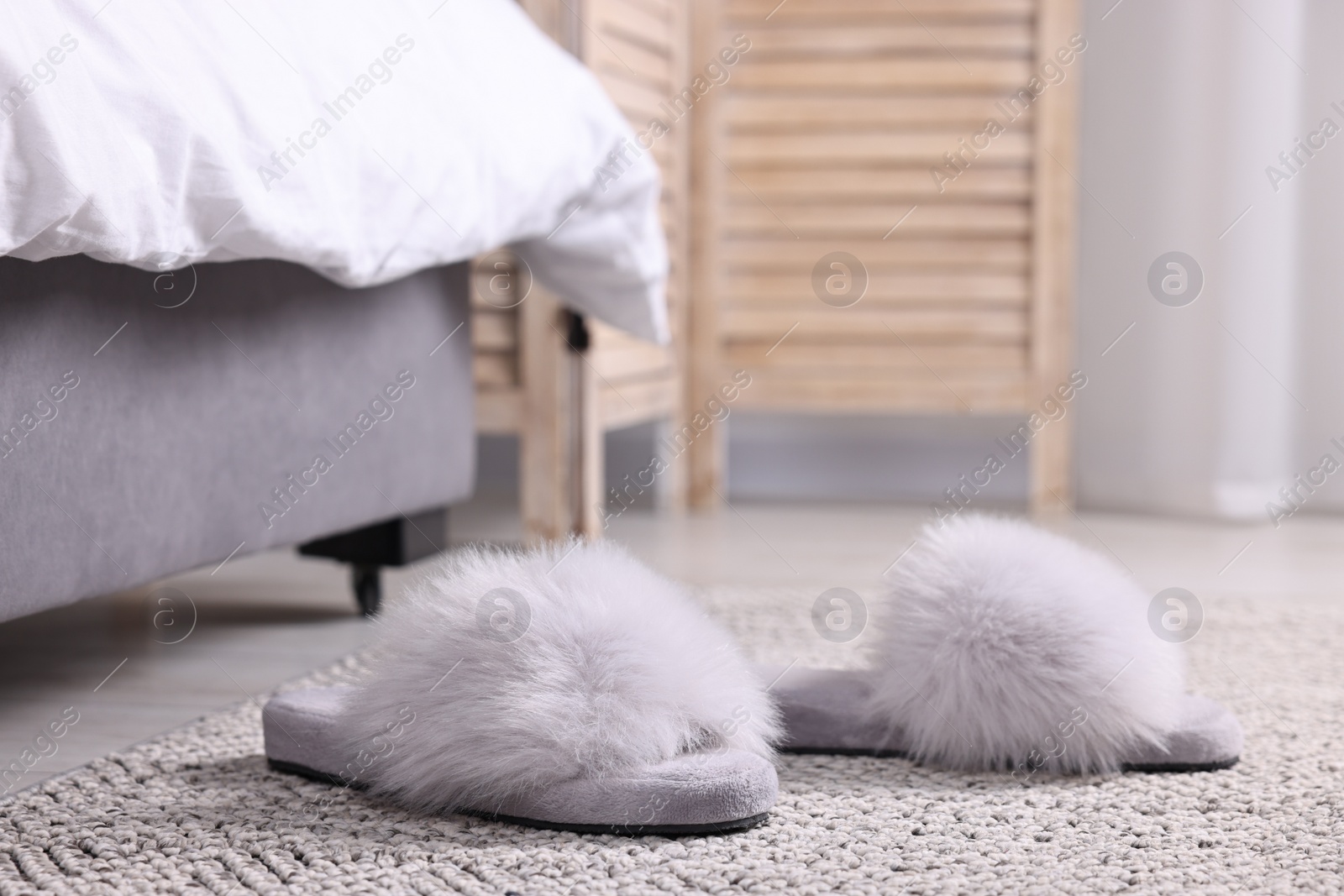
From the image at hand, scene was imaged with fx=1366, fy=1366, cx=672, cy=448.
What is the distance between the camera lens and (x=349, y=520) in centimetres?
133

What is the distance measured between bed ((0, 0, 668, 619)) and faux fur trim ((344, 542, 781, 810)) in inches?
10.4

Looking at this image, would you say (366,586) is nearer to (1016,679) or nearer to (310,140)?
(310,140)

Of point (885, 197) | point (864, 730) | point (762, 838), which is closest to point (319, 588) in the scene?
point (864, 730)

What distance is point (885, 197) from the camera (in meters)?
2.54

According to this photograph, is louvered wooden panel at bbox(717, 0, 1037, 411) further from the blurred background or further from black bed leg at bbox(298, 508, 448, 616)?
black bed leg at bbox(298, 508, 448, 616)

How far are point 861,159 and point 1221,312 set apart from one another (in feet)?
2.29

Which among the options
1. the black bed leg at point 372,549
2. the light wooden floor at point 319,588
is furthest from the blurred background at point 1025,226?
the black bed leg at point 372,549

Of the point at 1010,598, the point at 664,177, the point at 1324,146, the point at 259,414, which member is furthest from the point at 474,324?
the point at 1324,146

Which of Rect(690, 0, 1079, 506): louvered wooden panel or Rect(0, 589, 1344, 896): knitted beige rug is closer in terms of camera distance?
Rect(0, 589, 1344, 896): knitted beige rug

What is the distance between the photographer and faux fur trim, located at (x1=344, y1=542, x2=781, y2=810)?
78 cm

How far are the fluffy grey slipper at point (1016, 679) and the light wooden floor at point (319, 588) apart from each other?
7.5 inches

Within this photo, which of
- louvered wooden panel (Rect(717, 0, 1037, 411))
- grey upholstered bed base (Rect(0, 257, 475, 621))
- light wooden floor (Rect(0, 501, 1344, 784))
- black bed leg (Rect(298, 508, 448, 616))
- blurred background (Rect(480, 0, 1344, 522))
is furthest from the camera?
louvered wooden panel (Rect(717, 0, 1037, 411))

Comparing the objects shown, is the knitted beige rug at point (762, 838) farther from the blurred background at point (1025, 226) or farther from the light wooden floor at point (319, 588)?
the blurred background at point (1025, 226)

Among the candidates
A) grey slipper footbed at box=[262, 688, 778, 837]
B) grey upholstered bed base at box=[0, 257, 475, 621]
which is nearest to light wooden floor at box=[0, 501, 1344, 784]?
grey upholstered bed base at box=[0, 257, 475, 621]
